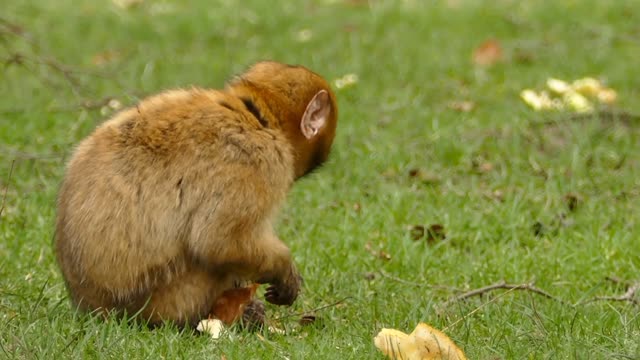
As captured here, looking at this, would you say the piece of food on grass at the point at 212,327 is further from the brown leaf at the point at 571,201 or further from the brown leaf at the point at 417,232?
the brown leaf at the point at 571,201

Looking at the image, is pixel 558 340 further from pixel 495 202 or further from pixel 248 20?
pixel 248 20

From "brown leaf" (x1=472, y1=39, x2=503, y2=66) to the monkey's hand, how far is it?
5192 mm

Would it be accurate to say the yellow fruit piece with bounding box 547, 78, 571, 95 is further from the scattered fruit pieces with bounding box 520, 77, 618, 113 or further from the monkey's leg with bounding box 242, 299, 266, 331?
the monkey's leg with bounding box 242, 299, 266, 331

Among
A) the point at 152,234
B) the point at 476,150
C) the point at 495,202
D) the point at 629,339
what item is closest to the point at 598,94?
the point at 476,150

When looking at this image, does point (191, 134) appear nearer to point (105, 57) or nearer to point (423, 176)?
point (423, 176)

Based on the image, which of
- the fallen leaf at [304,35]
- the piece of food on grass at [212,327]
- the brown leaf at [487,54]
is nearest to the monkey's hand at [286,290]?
the piece of food on grass at [212,327]

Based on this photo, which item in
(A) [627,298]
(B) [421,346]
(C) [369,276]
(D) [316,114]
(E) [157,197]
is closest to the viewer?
(B) [421,346]

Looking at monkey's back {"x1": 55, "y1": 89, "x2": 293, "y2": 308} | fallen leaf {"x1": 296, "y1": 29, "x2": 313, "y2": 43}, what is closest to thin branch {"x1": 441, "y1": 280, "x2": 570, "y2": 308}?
monkey's back {"x1": 55, "y1": 89, "x2": 293, "y2": 308}

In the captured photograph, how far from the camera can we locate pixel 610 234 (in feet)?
21.9

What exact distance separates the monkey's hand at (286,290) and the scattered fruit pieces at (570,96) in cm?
386

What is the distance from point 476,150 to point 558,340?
339 cm

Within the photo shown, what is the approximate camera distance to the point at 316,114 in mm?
5188

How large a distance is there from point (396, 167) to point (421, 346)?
135 inches

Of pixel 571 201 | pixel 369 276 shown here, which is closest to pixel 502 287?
pixel 369 276
